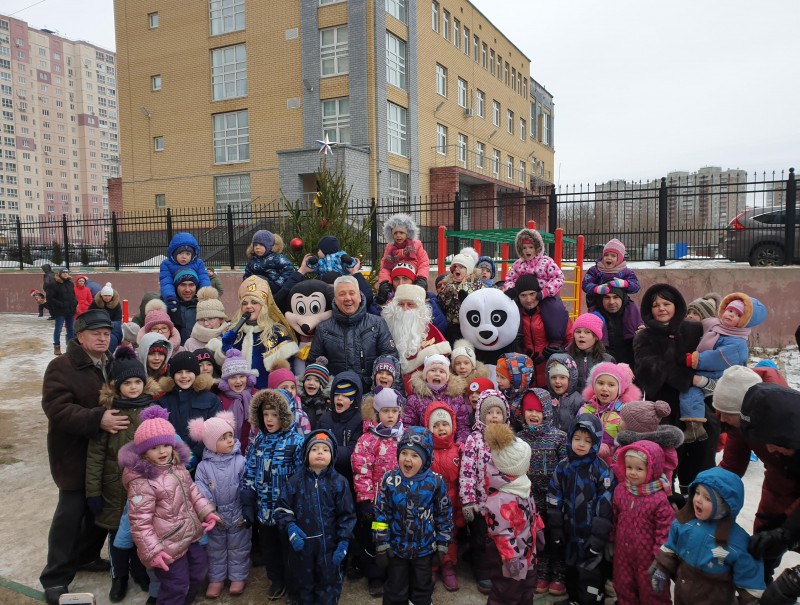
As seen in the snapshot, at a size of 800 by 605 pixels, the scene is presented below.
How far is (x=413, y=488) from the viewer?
3.17m

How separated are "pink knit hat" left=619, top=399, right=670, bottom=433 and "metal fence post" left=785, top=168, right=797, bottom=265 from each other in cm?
892

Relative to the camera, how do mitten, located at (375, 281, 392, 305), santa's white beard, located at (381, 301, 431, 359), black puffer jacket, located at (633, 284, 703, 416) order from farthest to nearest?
mitten, located at (375, 281, 392, 305)
santa's white beard, located at (381, 301, 431, 359)
black puffer jacket, located at (633, 284, 703, 416)

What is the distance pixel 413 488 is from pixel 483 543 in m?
0.74

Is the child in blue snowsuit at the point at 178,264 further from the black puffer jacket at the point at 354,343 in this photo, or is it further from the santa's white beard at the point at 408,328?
the santa's white beard at the point at 408,328

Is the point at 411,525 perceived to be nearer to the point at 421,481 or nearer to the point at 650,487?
the point at 421,481

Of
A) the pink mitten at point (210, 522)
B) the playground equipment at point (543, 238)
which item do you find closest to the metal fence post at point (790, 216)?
the playground equipment at point (543, 238)

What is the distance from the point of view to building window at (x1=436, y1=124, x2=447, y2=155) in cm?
2600

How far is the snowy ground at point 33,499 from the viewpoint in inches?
139

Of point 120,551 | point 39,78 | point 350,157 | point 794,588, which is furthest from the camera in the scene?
→ point 39,78

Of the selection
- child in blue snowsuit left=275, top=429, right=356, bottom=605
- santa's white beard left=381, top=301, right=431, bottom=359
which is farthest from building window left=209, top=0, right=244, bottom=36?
child in blue snowsuit left=275, top=429, right=356, bottom=605

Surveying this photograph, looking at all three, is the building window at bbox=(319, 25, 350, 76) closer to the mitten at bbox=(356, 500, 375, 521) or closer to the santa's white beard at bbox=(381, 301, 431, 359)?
the santa's white beard at bbox=(381, 301, 431, 359)

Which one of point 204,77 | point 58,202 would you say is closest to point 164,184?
point 204,77

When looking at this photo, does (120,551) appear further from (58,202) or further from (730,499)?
(58,202)

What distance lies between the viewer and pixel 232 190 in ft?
78.4
